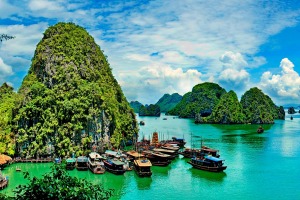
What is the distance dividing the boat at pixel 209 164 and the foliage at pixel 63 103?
1414 cm

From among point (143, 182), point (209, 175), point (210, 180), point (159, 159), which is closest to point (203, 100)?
point (159, 159)

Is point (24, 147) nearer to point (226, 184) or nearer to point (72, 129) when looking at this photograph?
point (72, 129)

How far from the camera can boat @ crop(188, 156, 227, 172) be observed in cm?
3406

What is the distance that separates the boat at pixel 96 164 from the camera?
109 feet

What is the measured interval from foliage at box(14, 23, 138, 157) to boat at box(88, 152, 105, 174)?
458 cm

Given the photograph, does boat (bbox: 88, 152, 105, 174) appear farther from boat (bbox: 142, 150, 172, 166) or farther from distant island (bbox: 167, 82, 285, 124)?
distant island (bbox: 167, 82, 285, 124)

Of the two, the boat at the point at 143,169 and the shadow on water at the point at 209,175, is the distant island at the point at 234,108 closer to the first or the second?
the shadow on water at the point at 209,175

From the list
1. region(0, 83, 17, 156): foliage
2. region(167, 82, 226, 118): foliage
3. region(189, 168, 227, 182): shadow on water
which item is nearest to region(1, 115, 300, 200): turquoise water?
region(189, 168, 227, 182): shadow on water

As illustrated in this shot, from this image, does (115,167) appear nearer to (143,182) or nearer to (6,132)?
(143,182)

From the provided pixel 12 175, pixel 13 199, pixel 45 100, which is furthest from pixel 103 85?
pixel 13 199

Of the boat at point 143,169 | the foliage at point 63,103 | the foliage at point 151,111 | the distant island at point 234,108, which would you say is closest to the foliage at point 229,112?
the distant island at point 234,108

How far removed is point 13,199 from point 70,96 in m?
35.5

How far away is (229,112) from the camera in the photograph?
115438mm

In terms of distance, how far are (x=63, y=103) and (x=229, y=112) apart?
278ft
